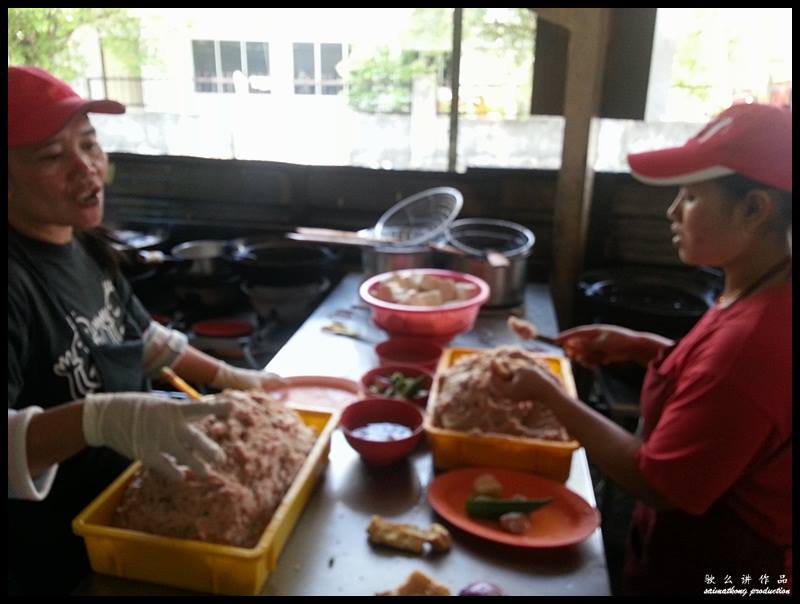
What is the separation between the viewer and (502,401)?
5.42 feet

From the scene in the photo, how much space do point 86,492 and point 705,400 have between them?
1.42 m

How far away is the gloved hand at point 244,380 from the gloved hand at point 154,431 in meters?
0.62

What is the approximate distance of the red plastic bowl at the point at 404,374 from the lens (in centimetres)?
187

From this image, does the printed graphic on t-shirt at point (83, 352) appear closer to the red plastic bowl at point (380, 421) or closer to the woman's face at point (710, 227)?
the red plastic bowl at point (380, 421)

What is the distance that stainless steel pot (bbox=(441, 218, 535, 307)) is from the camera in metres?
2.82

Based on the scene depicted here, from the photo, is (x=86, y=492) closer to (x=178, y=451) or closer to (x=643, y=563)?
(x=178, y=451)

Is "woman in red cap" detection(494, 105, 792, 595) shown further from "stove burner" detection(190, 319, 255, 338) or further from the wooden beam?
"stove burner" detection(190, 319, 255, 338)

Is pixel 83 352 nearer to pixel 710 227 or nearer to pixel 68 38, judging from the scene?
pixel 710 227

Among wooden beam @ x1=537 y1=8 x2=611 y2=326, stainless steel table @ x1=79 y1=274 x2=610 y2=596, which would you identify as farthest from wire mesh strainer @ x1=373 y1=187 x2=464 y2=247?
stainless steel table @ x1=79 y1=274 x2=610 y2=596

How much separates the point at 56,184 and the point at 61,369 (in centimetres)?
44

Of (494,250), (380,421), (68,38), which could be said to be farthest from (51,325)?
(68,38)
